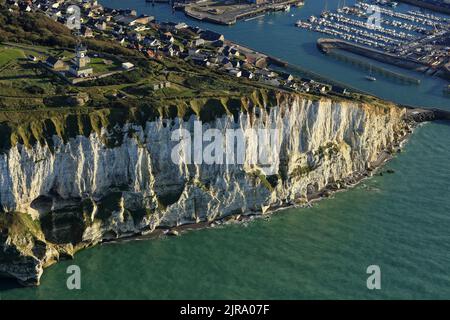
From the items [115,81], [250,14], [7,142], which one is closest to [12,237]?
[7,142]

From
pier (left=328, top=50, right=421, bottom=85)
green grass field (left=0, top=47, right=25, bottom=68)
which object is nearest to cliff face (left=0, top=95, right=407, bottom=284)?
green grass field (left=0, top=47, right=25, bottom=68)

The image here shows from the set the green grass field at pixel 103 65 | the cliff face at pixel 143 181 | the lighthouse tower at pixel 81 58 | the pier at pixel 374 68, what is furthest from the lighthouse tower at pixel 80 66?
the pier at pixel 374 68

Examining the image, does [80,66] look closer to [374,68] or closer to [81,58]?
[81,58]

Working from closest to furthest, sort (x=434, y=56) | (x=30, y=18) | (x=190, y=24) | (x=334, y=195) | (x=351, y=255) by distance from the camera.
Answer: (x=351, y=255) → (x=334, y=195) → (x=30, y=18) → (x=434, y=56) → (x=190, y=24)

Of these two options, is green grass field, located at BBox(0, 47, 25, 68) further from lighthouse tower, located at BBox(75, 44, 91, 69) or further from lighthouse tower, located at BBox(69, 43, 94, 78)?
lighthouse tower, located at BBox(75, 44, 91, 69)

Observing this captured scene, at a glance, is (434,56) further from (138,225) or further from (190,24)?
(138,225)

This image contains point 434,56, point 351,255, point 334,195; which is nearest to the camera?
point 351,255

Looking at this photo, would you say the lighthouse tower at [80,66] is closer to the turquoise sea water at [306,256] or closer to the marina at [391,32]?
the turquoise sea water at [306,256]
